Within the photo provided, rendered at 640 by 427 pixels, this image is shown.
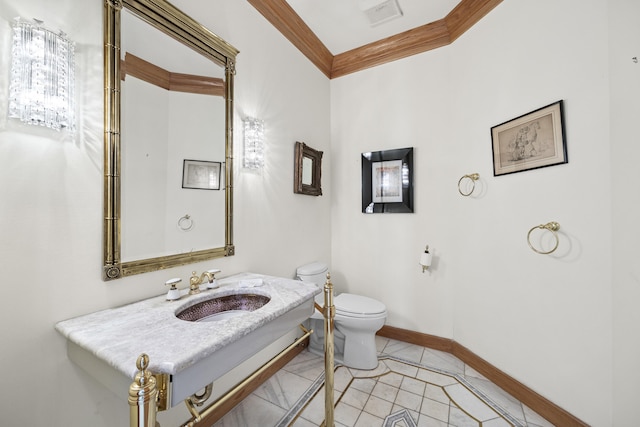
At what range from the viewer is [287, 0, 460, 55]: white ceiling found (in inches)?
78.2

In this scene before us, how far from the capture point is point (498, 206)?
1.80 metres

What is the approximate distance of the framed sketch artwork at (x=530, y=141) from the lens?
1417 mm

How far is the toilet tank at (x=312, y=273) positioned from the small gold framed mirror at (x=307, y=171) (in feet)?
2.10

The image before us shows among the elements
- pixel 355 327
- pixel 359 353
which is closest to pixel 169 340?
pixel 355 327

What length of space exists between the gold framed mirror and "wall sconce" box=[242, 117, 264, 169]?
124 millimetres

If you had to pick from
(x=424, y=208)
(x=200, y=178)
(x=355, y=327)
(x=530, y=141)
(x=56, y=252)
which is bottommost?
(x=355, y=327)

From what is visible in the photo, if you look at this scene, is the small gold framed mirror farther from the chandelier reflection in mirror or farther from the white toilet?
the chandelier reflection in mirror

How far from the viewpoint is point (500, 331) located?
1.78 meters

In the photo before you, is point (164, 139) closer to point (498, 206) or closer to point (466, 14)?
point (498, 206)

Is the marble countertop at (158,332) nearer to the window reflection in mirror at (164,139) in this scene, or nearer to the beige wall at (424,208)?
the beige wall at (424,208)

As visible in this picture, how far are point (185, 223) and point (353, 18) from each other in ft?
6.85

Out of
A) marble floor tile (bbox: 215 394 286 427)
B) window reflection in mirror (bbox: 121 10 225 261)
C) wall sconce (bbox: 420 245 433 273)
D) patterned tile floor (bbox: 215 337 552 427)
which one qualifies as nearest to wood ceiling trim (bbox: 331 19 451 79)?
window reflection in mirror (bbox: 121 10 225 261)

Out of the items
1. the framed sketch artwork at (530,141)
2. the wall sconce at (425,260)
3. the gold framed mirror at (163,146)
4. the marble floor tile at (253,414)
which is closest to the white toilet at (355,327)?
the wall sconce at (425,260)

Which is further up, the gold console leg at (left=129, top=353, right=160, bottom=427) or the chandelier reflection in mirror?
the chandelier reflection in mirror
